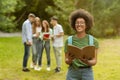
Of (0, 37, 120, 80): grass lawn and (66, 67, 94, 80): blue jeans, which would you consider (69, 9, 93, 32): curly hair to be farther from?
(0, 37, 120, 80): grass lawn

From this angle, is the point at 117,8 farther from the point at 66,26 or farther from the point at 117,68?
the point at 117,68

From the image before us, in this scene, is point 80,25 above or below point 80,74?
above

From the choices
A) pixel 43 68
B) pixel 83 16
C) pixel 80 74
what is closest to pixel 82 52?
pixel 80 74

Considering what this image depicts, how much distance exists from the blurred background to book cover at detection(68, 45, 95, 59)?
23.7 metres

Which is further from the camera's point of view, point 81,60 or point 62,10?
point 62,10

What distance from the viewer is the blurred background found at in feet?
97.3

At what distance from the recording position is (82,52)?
5.28m

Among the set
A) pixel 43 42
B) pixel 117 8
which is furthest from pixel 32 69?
pixel 117 8

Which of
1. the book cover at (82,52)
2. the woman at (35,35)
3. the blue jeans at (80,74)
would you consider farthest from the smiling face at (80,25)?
the woman at (35,35)

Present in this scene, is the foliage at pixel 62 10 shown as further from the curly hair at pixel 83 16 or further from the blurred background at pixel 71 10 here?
the curly hair at pixel 83 16

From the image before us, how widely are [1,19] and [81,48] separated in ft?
65.5

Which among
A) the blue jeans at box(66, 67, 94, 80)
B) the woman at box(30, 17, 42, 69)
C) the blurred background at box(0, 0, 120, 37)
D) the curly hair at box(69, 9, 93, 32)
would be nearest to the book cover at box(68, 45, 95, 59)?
the blue jeans at box(66, 67, 94, 80)

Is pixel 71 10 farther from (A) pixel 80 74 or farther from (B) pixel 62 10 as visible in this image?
(A) pixel 80 74

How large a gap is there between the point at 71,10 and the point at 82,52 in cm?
2450
